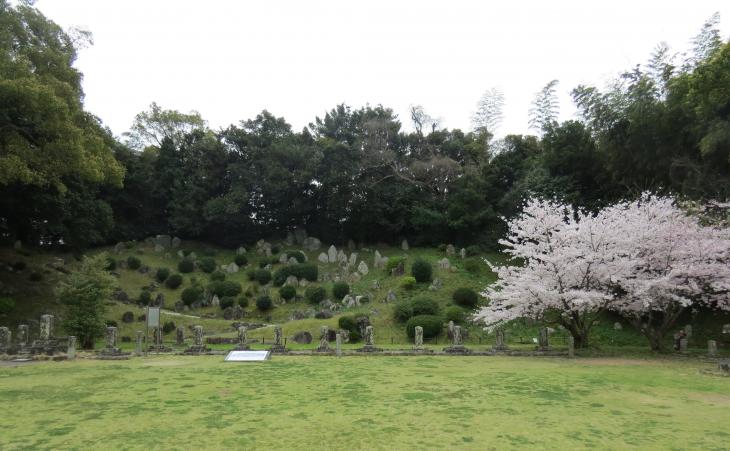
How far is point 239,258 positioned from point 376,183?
463 inches

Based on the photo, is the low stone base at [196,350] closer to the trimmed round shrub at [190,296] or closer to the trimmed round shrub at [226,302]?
the trimmed round shrub at [226,302]

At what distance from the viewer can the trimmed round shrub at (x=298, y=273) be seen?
31016 millimetres

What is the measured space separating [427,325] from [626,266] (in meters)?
8.86

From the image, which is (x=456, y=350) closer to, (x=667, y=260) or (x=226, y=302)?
(x=667, y=260)

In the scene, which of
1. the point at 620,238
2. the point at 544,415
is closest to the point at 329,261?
the point at 620,238

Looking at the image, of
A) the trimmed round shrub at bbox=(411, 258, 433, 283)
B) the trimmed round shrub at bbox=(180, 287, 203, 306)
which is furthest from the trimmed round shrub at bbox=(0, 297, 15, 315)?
the trimmed round shrub at bbox=(411, 258, 433, 283)

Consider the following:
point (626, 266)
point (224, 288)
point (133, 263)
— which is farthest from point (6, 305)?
point (626, 266)

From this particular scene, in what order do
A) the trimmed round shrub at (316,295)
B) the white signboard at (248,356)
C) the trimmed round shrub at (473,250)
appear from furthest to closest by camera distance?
the trimmed round shrub at (473,250), the trimmed round shrub at (316,295), the white signboard at (248,356)

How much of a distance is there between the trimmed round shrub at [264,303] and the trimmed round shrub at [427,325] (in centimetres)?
970

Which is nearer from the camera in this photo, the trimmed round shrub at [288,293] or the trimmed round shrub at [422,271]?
the trimmed round shrub at [422,271]

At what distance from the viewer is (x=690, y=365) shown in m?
14.7

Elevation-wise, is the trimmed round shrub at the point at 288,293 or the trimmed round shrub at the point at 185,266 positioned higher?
the trimmed round shrub at the point at 185,266

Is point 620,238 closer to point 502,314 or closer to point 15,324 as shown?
point 502,314

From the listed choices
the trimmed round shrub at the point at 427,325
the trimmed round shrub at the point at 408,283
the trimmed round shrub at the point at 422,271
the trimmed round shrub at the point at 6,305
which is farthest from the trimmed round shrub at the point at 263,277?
the trimmed round shrub at the point at 6,305
